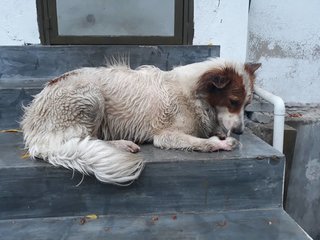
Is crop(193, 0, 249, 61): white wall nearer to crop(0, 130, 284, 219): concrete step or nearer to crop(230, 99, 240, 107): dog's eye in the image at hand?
crop(230, 99, 240, 107): dog's eye

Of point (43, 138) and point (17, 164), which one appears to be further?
point (43, 138)

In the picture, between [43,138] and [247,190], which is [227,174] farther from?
[43,138]

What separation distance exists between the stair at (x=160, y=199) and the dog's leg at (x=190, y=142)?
0.06 m

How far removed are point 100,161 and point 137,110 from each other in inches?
25.7

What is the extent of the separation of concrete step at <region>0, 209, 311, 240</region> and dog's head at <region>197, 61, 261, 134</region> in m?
0.75

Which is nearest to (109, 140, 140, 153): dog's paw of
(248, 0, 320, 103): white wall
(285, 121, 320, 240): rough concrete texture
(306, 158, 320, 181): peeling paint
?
(285, 121, 320, 240): rough concrete texture

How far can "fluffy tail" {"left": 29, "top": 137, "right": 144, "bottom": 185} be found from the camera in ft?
8.37

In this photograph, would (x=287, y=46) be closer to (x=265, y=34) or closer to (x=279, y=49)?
(x=279, y=49)

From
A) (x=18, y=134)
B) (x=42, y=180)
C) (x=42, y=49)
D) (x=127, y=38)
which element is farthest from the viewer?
(x=127, y=38)

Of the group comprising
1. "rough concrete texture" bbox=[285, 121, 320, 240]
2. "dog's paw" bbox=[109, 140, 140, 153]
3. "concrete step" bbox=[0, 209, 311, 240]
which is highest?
"dog's paw" bbox=[109, 140, 140, 153]

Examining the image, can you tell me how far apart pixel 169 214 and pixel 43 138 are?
109cm

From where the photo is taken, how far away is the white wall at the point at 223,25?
14.2 feet

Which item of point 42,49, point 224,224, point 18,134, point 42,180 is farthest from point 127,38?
point 224,224

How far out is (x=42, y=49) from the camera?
161 inches
